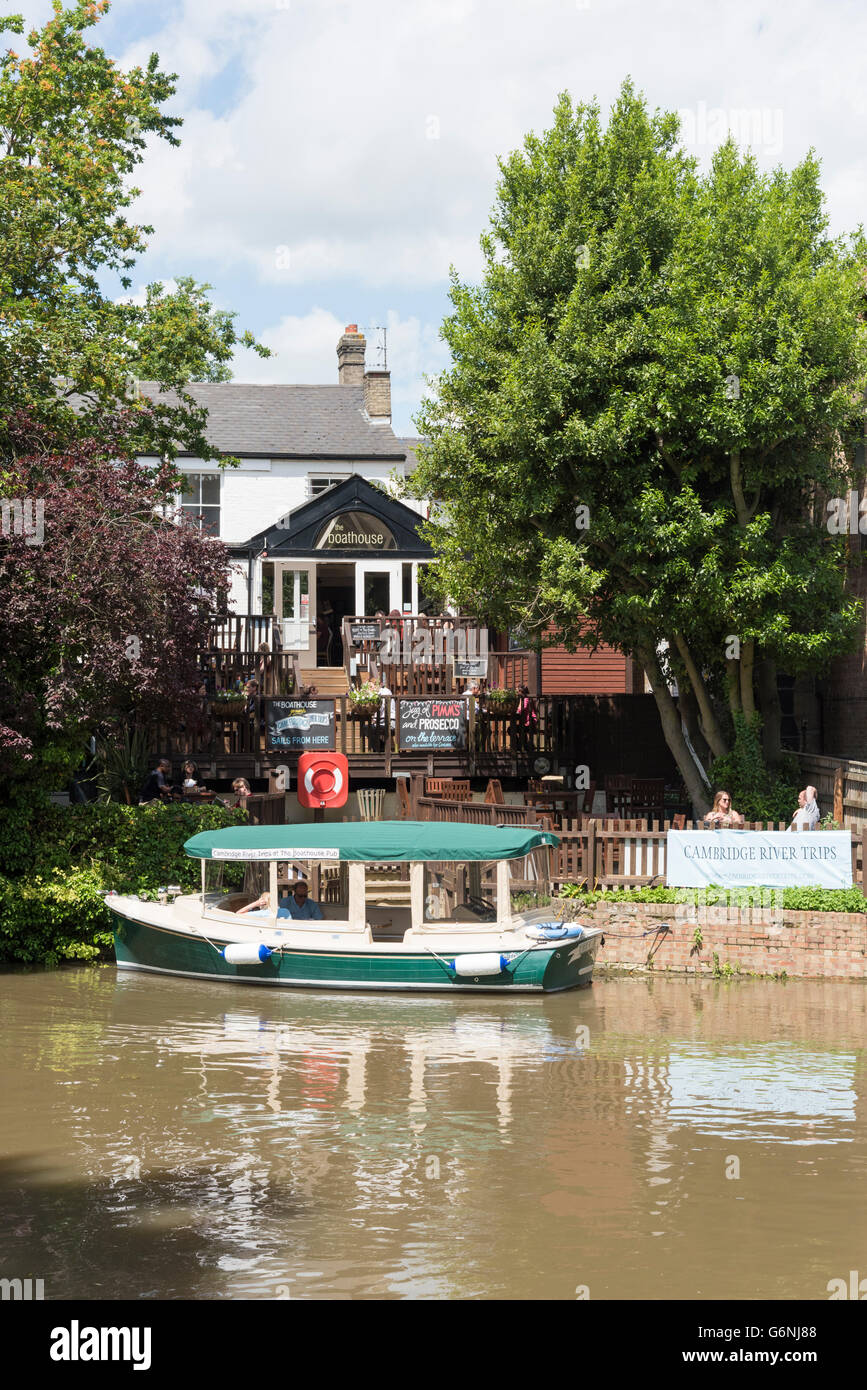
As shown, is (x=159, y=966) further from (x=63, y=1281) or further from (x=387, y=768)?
(x=63, y=1281)

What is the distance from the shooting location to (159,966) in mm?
19062

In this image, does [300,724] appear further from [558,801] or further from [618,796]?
[618,796]

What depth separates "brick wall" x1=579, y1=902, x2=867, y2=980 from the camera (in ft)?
62.5

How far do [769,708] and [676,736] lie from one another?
187cm

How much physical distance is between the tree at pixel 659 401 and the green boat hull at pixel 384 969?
21.6 ft

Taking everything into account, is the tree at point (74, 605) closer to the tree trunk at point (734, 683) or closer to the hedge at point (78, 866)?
the hedge at point (78, 866)

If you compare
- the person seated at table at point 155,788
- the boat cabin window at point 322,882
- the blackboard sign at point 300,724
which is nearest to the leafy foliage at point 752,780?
the boat cabin window at point 322,882

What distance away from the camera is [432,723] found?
26.6m

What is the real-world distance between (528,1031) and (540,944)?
1670 mm

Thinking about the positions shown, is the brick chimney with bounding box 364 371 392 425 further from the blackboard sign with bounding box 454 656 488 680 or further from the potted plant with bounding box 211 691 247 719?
the potted plant with bounding box 211 691 247 719

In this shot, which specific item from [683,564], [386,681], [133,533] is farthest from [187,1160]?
[386,681]

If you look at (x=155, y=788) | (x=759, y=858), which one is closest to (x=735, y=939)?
(x=759, y=858)

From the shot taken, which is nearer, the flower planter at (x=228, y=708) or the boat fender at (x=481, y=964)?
the boat fender at (x=481, y=964)

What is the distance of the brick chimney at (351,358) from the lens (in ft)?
144
